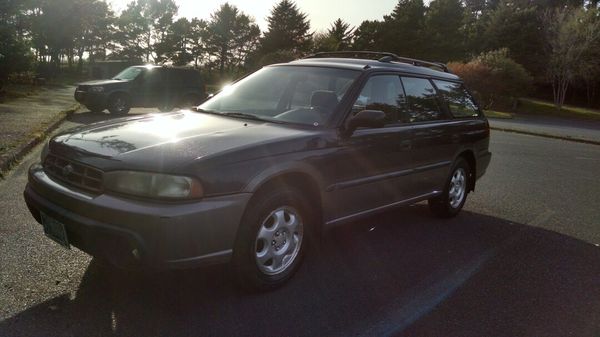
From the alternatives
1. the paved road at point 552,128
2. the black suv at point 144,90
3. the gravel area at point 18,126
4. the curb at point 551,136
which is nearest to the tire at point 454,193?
the gravel area at point 18,126

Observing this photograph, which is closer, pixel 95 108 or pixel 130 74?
pixel 95 108

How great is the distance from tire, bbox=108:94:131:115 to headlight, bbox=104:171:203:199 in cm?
1327

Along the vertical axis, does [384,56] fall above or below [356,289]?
above

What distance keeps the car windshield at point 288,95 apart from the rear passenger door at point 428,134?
0.85 m

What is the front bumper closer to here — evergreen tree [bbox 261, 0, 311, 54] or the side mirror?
the side mirror

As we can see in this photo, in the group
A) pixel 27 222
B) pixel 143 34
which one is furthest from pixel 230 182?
pixel 143 34

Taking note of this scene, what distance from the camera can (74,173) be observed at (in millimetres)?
3195

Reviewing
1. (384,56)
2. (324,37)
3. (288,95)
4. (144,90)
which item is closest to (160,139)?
(288,95)

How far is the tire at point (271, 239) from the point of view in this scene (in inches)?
126

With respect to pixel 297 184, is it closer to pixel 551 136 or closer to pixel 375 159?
pixel 375 159

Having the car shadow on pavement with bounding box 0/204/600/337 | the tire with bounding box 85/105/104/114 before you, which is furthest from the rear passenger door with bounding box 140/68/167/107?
the car shadow on pavement with bounding box 0/204/600/337

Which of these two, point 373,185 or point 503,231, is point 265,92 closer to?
point 373,185

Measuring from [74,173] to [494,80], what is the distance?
36.8 metres

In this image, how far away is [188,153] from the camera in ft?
9.91
